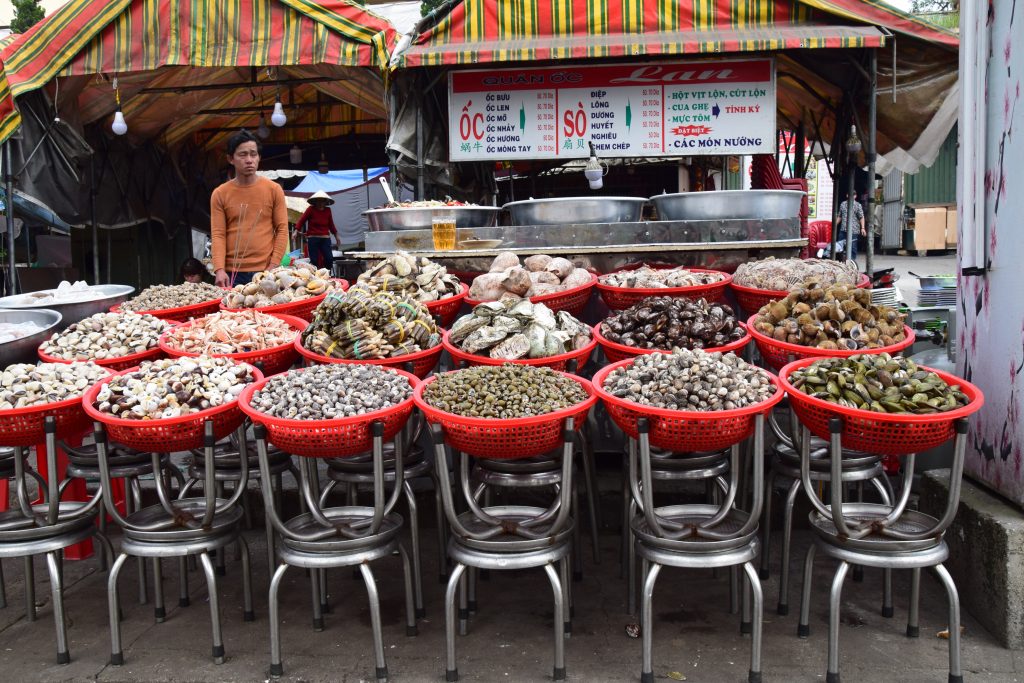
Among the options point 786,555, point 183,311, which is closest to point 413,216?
point 183,311

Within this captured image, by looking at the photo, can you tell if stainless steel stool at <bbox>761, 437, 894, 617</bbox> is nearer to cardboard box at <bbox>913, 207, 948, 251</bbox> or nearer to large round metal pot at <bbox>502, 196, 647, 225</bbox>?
large round metal pot at <bbox>502, 196, 647, 225</bbox>

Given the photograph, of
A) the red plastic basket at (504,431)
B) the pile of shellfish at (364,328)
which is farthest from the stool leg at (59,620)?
the red plastic basket at (504,431)

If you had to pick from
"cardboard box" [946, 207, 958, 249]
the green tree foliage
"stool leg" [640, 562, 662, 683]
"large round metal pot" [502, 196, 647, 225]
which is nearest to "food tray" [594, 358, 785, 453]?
"stool leg" [640, 562, 662, 683]

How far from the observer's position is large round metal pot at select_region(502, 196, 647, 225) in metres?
4.55

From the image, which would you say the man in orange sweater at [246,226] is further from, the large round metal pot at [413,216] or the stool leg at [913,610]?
the stool leg at [913,610]

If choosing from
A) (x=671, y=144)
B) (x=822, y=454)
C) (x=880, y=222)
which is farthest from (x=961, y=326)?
(x=880, y=222)

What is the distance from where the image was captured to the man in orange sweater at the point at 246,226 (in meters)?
5.27

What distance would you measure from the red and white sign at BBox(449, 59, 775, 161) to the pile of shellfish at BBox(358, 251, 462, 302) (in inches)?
104

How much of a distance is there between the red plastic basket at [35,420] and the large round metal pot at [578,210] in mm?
2617

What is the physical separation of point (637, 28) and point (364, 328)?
3.85m

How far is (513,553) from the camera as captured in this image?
2.75 m

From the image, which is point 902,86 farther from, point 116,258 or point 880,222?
point 880,222

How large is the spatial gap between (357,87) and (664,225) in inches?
187

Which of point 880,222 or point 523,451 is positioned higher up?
point 880,222
